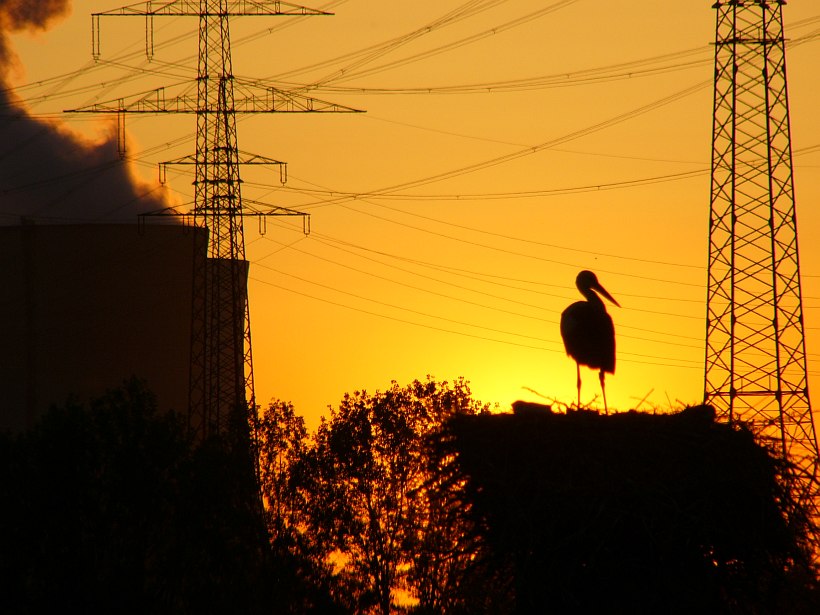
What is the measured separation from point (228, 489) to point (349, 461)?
41.4 feet

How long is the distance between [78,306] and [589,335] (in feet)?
103

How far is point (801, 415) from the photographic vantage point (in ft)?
85.2

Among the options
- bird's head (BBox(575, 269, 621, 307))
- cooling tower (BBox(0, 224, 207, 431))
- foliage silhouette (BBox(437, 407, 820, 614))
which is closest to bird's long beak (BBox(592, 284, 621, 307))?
bird's head (BBox(575, 269, 621, 307))

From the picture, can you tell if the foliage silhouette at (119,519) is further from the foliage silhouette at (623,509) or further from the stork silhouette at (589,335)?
the foliage silhouette at (623,509)

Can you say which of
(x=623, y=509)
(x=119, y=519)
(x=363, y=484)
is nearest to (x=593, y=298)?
(x=623, y=509)

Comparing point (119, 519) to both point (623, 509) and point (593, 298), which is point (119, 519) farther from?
point (623, 509)

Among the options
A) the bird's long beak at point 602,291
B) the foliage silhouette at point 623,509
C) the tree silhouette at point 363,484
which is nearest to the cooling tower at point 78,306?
the tree silhouette at point 363,484

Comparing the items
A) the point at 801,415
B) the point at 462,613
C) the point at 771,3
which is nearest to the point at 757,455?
the point at 462,613

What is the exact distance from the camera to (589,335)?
15.3 m

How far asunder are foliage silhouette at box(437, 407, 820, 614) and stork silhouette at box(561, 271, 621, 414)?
2.85 metres

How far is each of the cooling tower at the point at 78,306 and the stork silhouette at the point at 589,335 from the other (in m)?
28.4

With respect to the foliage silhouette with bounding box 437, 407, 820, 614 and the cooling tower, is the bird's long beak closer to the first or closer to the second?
the foliage silhouette with bounding box 437, 407, 820, 614

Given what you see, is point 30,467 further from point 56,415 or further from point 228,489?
point 228,489

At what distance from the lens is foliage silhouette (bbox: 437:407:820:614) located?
1200 cm
